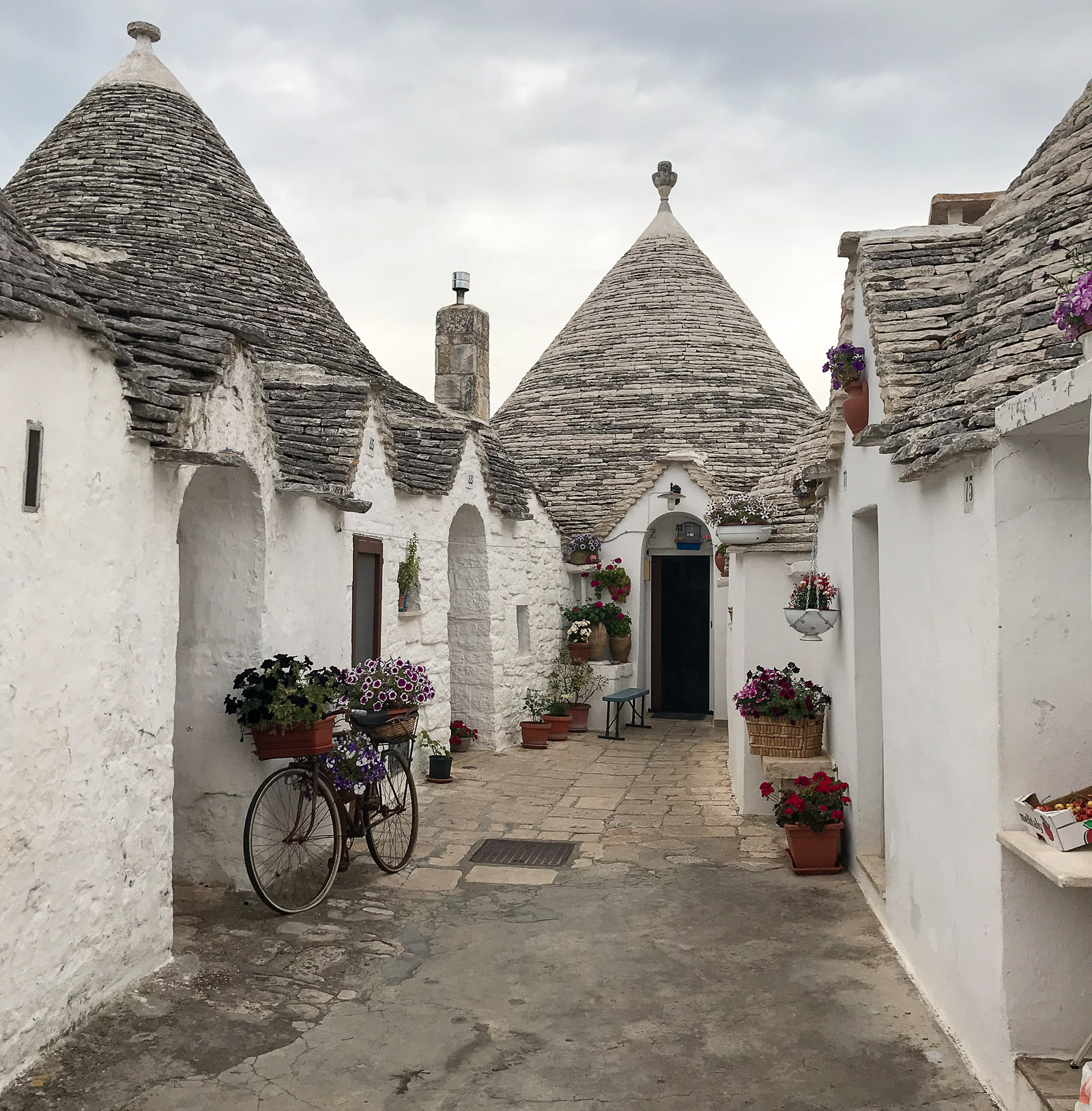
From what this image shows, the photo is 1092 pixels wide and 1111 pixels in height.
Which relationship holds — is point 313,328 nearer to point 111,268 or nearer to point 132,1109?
point 111,268

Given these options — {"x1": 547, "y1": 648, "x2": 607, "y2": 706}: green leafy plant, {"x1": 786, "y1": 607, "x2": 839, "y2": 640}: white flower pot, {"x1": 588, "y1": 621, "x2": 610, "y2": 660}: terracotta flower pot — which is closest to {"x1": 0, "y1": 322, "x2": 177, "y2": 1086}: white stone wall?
{"x1": 786, "y1": 607, "x2": 839, "y2": 640}: white flower pot

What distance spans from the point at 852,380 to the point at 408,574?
16.2ft

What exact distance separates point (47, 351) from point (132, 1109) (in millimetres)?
2717

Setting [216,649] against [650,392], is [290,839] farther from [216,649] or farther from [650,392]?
[650,392]

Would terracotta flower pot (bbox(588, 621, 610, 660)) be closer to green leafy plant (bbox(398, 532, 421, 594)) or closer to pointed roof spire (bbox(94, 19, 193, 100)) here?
green leafy plant (bbox(398, 532, 421, 594))

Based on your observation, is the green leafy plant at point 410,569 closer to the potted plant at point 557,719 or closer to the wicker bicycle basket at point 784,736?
the potted plant at point 557,719

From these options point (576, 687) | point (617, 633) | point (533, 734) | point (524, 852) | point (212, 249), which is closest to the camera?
point (524, 852)

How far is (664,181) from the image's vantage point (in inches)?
736

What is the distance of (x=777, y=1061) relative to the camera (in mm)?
3896

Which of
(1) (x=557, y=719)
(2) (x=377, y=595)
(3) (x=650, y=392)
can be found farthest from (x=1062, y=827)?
(3) (x=650, y=392)

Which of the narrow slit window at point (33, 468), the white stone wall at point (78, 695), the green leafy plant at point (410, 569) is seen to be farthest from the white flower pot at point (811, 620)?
the narrow slit window at point (33, 468)

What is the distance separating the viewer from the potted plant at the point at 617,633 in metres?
13.9

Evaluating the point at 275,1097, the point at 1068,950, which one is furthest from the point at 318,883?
the point at 1068,950

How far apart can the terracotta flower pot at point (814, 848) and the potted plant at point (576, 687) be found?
6.62 meters
